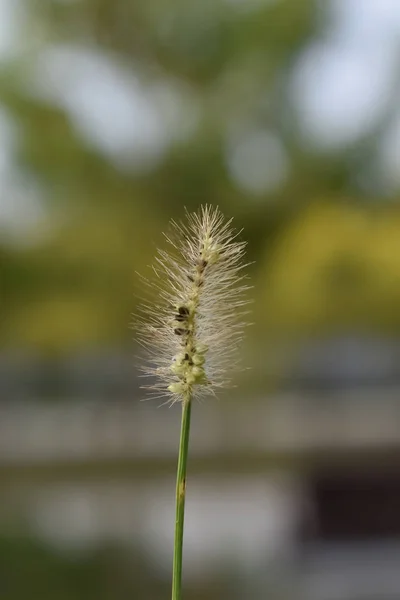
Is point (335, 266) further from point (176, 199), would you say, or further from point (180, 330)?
point (180, 330)

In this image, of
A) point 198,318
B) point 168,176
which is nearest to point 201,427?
point 168,176

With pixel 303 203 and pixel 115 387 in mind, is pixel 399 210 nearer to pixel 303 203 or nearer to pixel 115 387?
pixel 303 203

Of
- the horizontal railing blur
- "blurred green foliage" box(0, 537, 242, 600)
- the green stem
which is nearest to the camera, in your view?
the green stem

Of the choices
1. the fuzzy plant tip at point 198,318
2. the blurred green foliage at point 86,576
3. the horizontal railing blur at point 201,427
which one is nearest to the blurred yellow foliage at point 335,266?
the horizontal railing blur at point 201,427

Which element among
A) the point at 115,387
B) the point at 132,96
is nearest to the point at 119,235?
the point at 132,96

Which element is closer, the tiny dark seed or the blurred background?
the tiny dark seed

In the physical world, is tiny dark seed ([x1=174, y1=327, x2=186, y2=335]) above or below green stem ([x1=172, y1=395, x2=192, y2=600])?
above

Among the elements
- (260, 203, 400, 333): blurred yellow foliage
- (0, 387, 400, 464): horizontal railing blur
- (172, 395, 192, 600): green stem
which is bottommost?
(172, 395, 192, 600): green stem

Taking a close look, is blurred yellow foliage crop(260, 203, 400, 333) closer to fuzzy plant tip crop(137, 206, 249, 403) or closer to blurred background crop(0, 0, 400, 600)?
blurred background crop(0, 0, 400, 600)

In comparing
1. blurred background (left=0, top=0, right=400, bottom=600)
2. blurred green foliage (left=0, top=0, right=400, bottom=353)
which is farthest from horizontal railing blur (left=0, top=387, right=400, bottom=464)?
blurred green foliage (left=0, top=0, right=400, bottom=353)
